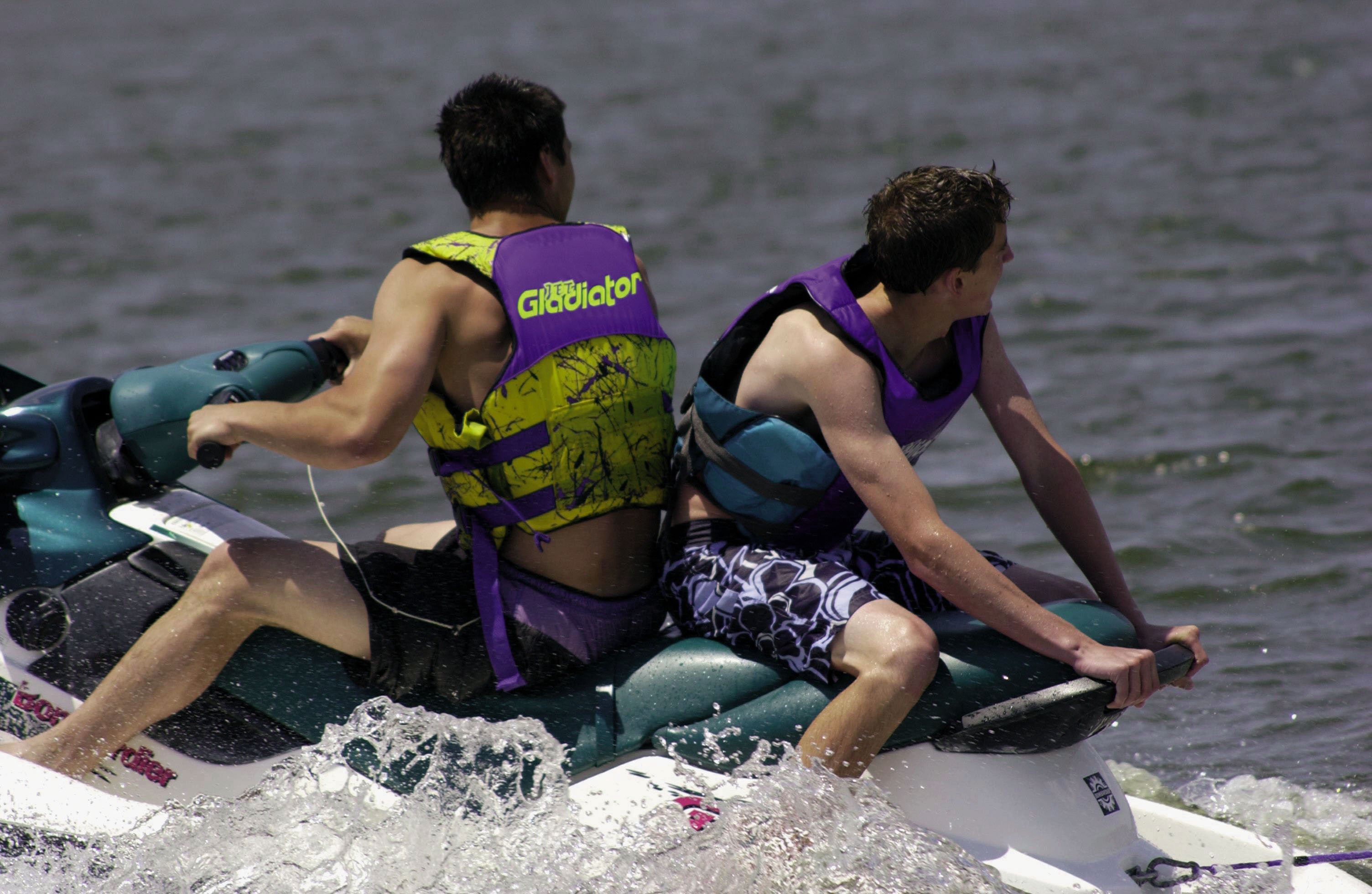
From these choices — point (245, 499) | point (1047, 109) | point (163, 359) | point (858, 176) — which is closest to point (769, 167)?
point (858, 176)

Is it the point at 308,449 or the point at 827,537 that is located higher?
the point at 308,449

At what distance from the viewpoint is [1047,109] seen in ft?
45.8

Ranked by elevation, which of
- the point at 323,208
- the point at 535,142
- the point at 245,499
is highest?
the point at 535,142

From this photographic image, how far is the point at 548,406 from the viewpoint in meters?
2.92

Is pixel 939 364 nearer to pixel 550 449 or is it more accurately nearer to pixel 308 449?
pixel 550 449

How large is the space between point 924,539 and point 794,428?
34 centimetres

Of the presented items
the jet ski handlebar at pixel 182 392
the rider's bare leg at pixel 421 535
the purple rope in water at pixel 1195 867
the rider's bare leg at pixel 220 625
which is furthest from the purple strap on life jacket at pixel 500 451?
the purple rope in water at pixel 1195 867

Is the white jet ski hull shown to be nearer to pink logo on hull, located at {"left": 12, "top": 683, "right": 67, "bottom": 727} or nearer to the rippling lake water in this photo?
pink logo on hull, located at {"left": 12, "top": 683, "right": 67, "bottom": 727}

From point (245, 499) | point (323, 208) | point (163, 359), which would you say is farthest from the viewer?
point (323, 208)

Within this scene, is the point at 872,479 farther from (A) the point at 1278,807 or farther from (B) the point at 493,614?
(A) the point at 1278,807

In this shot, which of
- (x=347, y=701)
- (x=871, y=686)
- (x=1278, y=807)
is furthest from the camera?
(x=1278, y=807)

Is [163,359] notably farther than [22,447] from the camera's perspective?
Yes

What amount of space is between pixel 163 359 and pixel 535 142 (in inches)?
231

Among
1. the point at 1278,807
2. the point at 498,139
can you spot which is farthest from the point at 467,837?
the point at 1278,807
